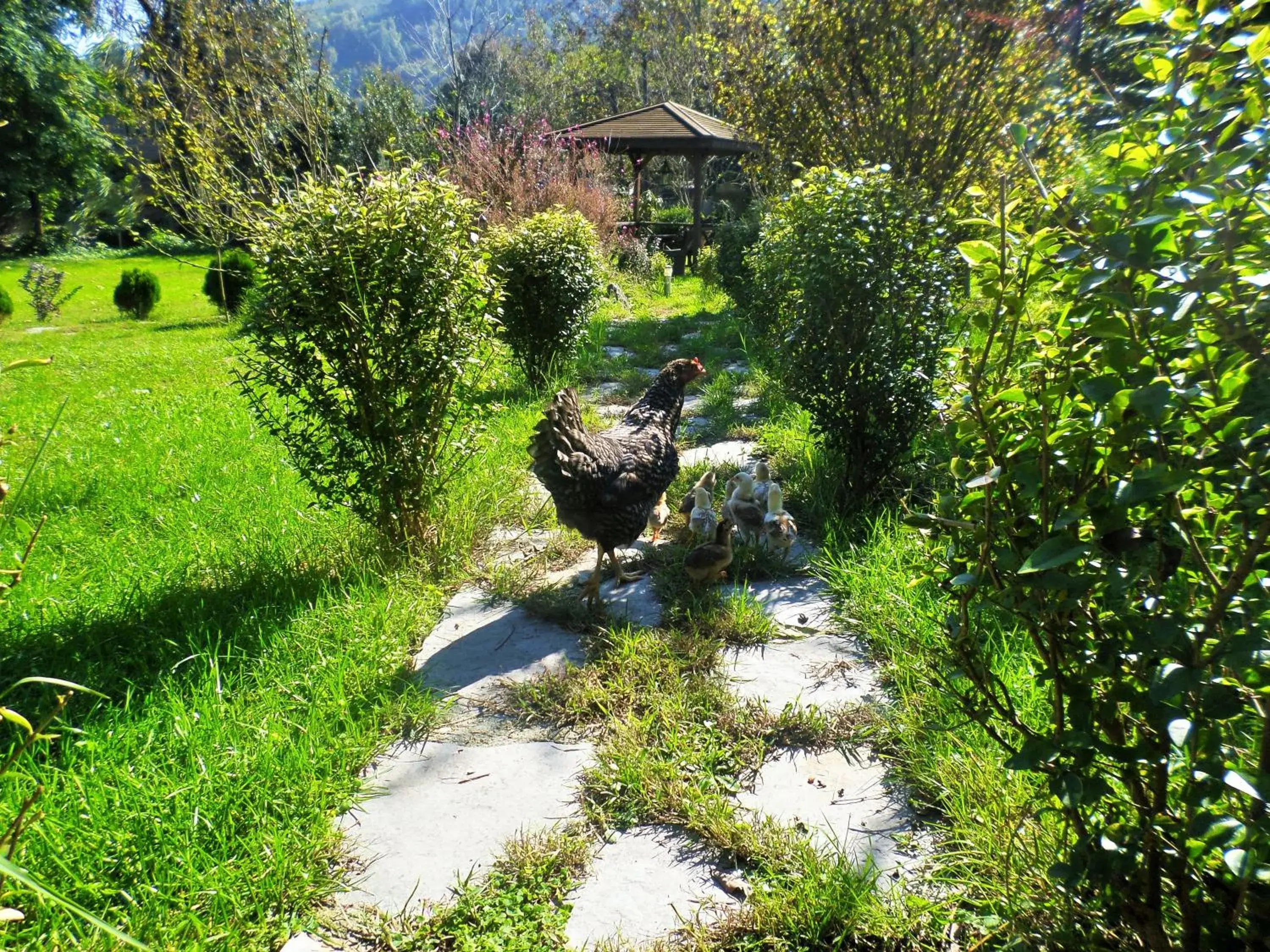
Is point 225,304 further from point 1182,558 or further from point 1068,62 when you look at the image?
point 1182,558

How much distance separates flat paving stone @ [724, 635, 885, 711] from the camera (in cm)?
303

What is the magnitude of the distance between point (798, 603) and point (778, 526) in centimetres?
47

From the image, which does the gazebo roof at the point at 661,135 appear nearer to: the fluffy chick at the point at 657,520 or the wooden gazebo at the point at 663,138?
the wooden gazebo at the point at 663,138

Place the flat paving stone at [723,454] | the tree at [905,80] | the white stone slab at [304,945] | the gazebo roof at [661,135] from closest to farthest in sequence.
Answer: the white stone slab at [304,945] < the flat paving stone at [723,454] < the tree at [905,80] < the gazebo roof at [661,135]

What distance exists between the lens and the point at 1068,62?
7312mm

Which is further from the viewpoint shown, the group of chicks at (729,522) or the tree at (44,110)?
the tree at (44,110)

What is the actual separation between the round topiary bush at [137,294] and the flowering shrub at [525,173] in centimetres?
735

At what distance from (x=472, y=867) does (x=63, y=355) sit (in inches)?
467

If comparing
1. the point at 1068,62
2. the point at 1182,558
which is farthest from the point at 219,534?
the point at 1068,62

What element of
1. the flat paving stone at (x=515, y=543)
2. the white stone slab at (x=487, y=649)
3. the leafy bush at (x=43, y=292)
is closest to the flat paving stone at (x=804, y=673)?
the white stone slab at (x=487, y=649)

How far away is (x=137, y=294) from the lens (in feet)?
51.2

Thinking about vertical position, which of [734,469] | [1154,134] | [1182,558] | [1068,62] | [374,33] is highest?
[374,33]

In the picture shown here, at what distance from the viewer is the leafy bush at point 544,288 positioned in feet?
25.0

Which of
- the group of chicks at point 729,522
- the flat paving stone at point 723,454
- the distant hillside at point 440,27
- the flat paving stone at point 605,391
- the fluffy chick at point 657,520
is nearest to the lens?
the group of chicks at point 729,522
